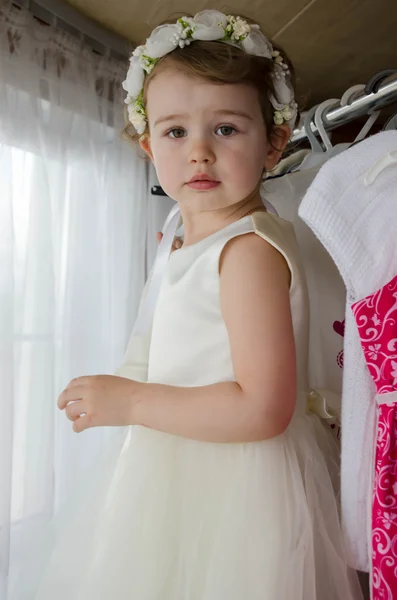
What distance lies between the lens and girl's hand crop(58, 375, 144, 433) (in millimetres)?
643

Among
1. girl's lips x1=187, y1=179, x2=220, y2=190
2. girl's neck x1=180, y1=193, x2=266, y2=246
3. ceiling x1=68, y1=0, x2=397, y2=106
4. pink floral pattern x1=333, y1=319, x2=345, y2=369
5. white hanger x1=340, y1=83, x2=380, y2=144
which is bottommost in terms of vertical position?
pink floral pattern x1=333, y1=319, x2=345, y2=369

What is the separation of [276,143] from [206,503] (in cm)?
53

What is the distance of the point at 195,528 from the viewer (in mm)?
571

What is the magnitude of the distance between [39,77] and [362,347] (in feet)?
3.39

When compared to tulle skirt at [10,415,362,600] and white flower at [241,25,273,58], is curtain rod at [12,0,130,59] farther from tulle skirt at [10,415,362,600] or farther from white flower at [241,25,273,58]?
tulle skirt at [10,415,362,600]

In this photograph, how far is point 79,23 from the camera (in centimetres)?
119

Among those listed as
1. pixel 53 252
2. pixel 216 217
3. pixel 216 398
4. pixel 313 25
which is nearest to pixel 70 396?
pixel 216 398

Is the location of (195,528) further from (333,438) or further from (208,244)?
(208,244)

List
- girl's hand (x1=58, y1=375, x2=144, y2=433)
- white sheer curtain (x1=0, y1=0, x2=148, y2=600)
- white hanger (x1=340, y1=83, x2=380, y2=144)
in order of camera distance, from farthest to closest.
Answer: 1. white sheer curtain (x1=0, y1=0, x2=148, y2=600)
2. white hanger (x1=340, y1=83, x2=380, y2=144)
3. girl's hand (x1=58, y1=375, x2=144, y2=433)

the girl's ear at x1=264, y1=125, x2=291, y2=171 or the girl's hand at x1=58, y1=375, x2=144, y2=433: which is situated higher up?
the girl's ear at x1=264, y1=125, x2=291, y2=171

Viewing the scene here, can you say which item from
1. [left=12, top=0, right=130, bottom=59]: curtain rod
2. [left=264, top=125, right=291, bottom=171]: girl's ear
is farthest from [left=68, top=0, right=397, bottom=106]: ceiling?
[left=264, top=125, right=291, bottom=171]: girl's ear

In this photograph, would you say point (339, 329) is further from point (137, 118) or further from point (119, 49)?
point (119, 49)

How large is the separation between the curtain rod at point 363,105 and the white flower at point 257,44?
0.21 metres

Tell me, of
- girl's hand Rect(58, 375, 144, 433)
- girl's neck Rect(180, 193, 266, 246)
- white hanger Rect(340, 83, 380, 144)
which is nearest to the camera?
girl's hand Rect(58, 375, 144, 433)
